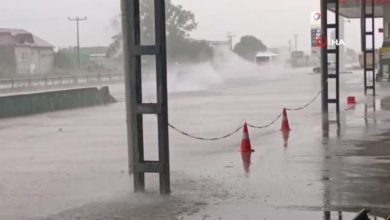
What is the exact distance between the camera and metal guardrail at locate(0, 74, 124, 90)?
50.4m

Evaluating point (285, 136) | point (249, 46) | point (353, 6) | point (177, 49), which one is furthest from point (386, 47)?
point (249, 46)

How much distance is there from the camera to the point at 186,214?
7.72 meters

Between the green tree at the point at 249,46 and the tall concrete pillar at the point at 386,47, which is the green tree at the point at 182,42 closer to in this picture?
the tall concrete pillar at the point at 386,47

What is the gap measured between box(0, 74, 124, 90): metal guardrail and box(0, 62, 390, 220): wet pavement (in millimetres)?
31895

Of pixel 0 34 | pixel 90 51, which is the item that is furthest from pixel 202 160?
pixel 90 51

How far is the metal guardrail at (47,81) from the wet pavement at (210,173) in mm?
31895

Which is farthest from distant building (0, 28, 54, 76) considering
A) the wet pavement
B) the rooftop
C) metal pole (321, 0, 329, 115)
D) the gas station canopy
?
metal pole (321, 0, 329, 115)

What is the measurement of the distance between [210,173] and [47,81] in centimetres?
4589

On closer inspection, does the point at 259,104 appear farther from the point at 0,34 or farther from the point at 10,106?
the point at 0,34

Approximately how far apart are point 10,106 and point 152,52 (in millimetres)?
18108

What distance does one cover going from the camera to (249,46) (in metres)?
137

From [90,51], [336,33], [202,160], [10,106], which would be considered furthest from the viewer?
[90,51]

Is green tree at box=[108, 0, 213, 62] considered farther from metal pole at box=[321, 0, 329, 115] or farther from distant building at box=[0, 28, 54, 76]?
metal pole at box=[321, 0, 329, 115]

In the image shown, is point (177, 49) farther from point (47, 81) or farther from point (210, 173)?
point (210, 173)
